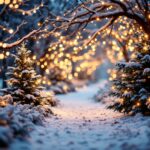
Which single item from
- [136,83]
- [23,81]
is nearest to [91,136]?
[136,83]

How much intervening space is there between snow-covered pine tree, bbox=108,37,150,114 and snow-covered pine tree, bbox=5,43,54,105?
381 centimetres

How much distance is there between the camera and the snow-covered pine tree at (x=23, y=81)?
1577cm

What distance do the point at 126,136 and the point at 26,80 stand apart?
23.4 feet

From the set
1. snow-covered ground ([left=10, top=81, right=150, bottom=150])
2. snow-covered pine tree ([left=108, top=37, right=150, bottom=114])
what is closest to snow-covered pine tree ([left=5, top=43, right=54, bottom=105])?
snow-covered ground ([left=10, top=81, right=150, bottom=150])

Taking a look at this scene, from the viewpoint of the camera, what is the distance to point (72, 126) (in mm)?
12750

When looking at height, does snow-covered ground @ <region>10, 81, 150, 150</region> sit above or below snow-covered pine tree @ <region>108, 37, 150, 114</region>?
below

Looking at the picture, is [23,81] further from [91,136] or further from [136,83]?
[91,136]

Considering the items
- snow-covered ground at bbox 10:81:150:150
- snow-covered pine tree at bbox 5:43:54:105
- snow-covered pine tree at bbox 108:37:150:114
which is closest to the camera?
snow-covered ground at bbox 10:81:150:150

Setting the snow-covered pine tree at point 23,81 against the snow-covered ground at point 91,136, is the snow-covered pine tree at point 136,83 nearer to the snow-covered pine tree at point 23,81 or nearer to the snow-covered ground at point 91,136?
the snow-covered ground at point 91,136

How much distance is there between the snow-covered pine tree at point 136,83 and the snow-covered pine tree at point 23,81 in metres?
3.81

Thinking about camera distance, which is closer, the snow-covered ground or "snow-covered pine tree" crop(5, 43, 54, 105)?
the snow-covered ground

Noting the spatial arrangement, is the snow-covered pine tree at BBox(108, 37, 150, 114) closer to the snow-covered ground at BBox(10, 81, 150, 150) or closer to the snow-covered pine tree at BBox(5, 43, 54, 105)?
the snow-covered ground at BBox(10, 81, 150, 150)

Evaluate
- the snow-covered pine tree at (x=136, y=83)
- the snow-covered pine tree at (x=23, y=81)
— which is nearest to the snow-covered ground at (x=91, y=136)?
the snow-covered pine tree at (x=136, y=83)

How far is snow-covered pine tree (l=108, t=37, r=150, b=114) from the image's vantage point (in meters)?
13.9
